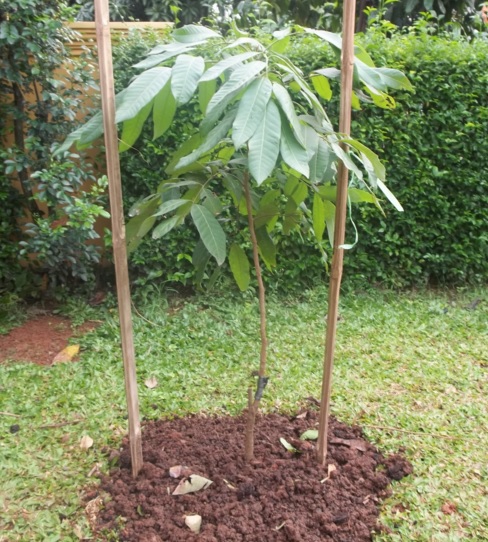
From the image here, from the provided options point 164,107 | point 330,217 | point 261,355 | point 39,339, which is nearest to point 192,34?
point 164,107

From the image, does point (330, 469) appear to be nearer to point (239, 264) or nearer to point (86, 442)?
point (239, 264)

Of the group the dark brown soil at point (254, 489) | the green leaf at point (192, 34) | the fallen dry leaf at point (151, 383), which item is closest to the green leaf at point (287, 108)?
the green leaf at point (192, 34)

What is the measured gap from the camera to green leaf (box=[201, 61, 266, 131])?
1367 millimetres

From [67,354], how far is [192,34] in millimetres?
2530

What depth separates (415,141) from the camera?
4527 mm

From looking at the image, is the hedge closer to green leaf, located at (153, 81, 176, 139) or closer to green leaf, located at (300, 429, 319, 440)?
green leaf, located at (300, 429, 319, 440)

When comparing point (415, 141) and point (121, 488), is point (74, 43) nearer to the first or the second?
point (415, 141)

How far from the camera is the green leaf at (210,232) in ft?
5.24

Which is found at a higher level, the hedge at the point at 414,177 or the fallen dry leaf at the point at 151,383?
the hedge at the point at 414,177

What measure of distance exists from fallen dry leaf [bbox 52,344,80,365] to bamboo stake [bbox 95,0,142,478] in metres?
1.55

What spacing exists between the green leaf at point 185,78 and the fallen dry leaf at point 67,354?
2511 millimetres

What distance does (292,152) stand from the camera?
1405 mm

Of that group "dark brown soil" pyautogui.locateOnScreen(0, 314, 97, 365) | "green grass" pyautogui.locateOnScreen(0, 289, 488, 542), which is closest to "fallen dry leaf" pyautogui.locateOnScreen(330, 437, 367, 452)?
"green grass" pyautogui.locateOnScreen(0, 289, 488, 542)

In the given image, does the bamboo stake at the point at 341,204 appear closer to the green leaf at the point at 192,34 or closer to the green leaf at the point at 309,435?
the green leaf at the point at 309,435
